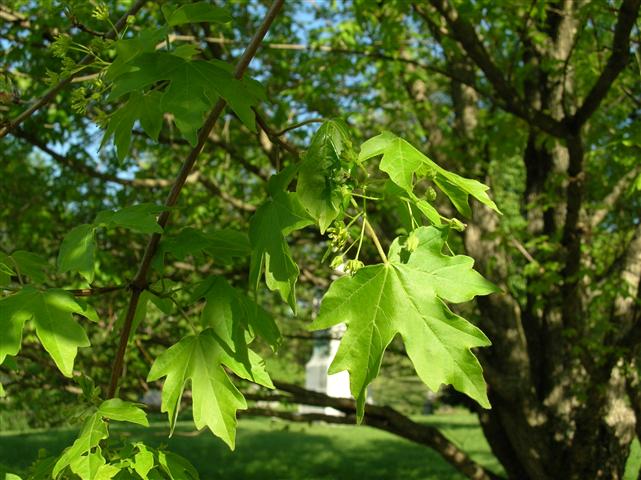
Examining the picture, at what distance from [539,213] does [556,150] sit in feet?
1.96

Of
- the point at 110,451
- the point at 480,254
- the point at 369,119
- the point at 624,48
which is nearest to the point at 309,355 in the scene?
the point at 369,119

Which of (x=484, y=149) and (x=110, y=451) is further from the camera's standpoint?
(x=484, y=149)

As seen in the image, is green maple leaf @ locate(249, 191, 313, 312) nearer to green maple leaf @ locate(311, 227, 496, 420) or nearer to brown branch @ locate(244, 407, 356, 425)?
green maple leaf @ locate(311, 227, 496, 420)

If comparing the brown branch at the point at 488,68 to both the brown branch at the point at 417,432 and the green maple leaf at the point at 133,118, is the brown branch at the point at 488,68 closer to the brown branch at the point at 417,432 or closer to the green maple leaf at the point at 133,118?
the brown branch at the point at 417,432

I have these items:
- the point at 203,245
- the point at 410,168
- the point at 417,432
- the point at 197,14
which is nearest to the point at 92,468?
the point at 203,245

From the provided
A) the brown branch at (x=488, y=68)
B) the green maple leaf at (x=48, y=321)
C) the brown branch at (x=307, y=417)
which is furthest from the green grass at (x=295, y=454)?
the green maple leaf at (x=48, y=321)

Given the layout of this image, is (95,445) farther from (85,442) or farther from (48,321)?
(48,321)

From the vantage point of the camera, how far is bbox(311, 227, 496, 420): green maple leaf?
4.39ft

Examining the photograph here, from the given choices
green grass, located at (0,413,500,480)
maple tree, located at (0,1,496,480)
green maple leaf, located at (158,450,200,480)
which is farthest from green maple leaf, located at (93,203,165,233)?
green grass, located at (0,413,500,480)

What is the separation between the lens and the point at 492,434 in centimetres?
620

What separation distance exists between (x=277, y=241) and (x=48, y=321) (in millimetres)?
474

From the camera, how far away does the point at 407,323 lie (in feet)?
4.47

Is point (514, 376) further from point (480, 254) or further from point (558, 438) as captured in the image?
point (480, 254)

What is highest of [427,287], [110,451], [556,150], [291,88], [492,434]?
[291,88]
